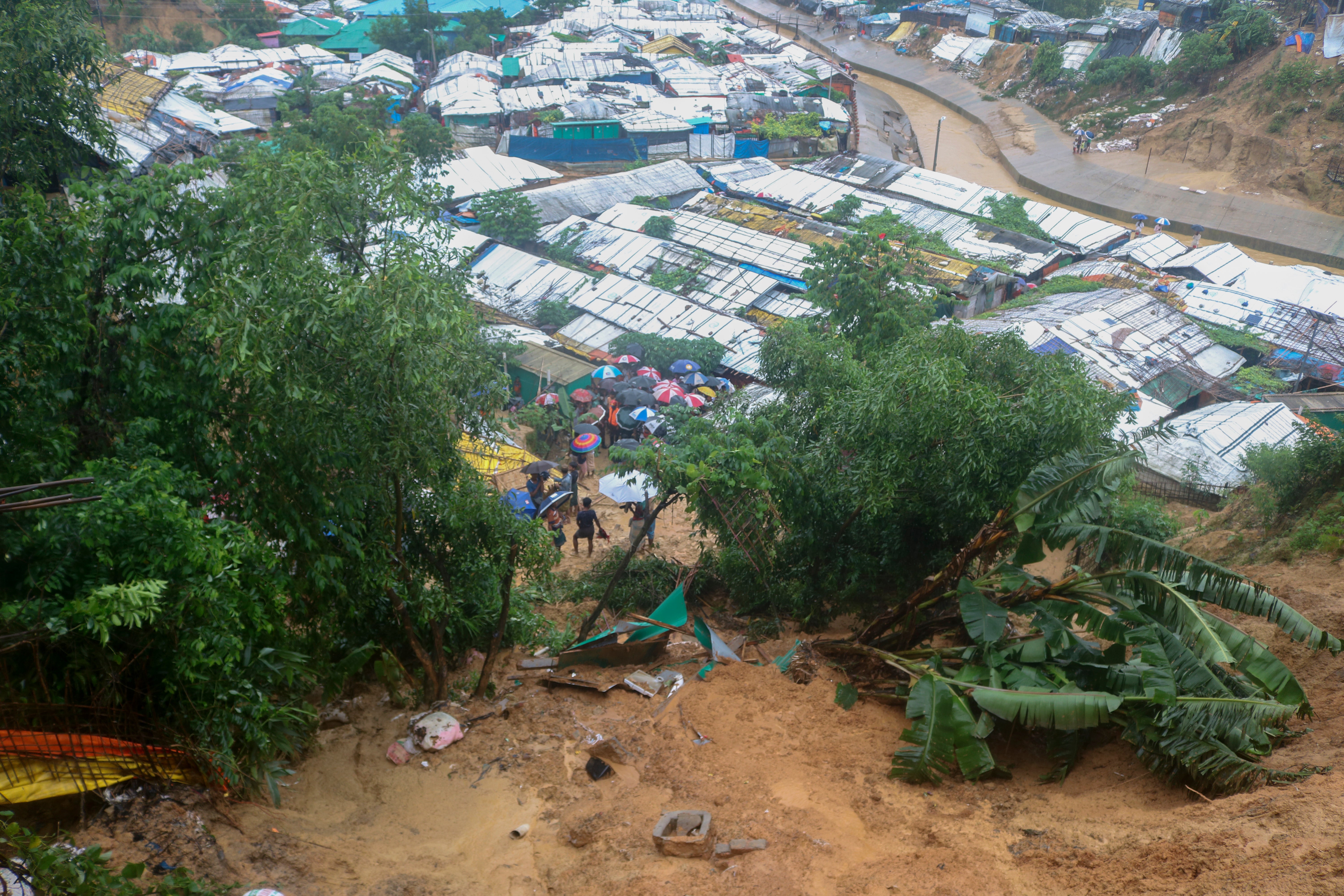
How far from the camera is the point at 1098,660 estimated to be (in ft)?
23.4

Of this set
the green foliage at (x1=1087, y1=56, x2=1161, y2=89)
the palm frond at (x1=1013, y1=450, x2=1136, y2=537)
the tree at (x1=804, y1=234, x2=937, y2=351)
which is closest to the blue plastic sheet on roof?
the tree at (x1=804, y1=234, x2=937, y2=351)

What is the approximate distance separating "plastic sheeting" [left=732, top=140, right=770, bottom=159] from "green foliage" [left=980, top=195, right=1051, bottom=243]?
9848 mm

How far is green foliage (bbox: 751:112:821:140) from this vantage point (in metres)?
35.1

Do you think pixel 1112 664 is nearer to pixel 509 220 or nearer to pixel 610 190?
pixel 509 220

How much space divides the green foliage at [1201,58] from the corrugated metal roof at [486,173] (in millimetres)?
26477

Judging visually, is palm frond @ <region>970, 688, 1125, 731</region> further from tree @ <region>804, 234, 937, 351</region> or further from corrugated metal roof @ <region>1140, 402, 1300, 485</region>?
corrugated metal roof @ <region>1140, 402, 1300, 485</region>

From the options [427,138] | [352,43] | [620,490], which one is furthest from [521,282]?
[352,43]

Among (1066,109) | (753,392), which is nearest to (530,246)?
(753,392)

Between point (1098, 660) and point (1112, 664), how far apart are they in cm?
12

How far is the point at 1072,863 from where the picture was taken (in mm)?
5605

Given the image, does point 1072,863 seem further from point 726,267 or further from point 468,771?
point 726,267

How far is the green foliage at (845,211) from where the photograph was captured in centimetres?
2512

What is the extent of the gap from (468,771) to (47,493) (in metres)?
3.70

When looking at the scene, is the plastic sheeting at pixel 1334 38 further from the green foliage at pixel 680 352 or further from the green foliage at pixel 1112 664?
the green foliage at pixel 1112 664
